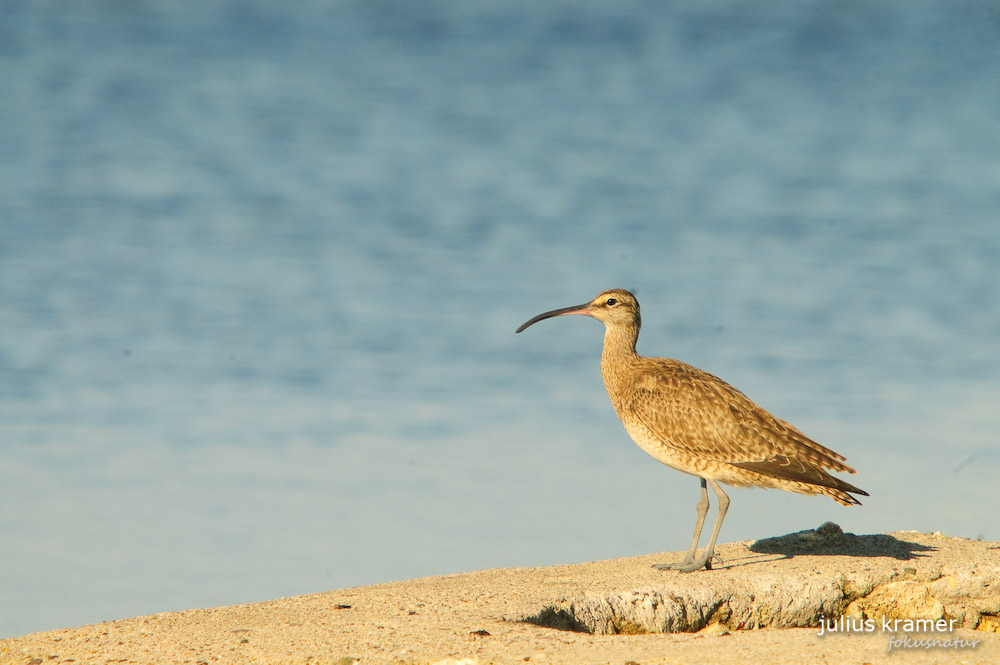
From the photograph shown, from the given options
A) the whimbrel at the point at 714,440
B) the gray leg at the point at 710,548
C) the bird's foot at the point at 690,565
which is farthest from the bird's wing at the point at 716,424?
the bird's foot at the point at 690,565

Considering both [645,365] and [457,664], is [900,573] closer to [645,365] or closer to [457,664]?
[645,365]

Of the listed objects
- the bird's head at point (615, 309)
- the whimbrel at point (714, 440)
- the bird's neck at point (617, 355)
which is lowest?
the whimbrel at point (714, 440)

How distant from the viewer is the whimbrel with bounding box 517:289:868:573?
8508mm

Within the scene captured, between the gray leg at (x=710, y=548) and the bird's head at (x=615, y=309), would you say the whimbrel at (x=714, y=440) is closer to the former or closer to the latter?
the gray leg at (x=710, y=548)

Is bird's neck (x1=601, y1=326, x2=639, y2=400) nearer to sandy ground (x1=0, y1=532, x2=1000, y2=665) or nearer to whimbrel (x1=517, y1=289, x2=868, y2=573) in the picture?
whimbrel (x1=517, y1=289, x2=868, y2=573)

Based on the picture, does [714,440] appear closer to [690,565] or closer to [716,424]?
[716,424]

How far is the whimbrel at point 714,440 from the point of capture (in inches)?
335

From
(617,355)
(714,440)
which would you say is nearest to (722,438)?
(714,440)

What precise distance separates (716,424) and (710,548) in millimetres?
1053

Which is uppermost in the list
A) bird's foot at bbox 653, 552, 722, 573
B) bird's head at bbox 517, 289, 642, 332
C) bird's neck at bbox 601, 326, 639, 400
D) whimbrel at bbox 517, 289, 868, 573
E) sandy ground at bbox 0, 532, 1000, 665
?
bird's head at bbox 517, 289, 642, 332

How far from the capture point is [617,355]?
32.9 feet

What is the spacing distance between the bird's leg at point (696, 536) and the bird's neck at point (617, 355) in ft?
3.86

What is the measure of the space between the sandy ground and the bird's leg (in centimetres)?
15

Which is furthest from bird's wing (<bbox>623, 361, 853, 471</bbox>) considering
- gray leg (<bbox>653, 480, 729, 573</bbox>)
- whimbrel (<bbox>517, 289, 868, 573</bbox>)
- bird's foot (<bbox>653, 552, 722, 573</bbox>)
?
bird's foot (<bbox>653, 552, 722, 573</bbox>)
